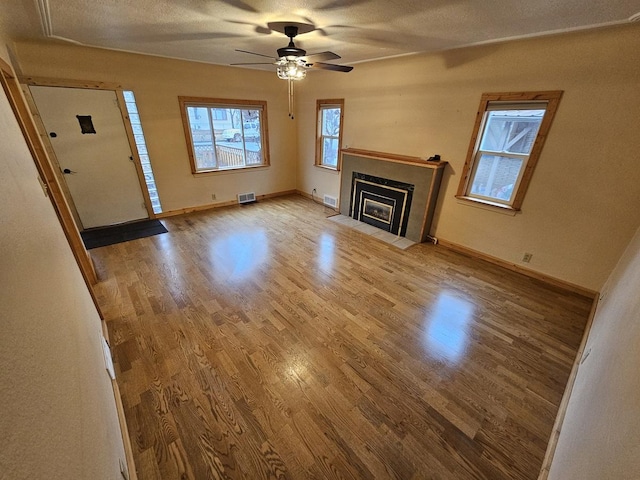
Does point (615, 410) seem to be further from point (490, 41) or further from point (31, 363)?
point (490, 41)

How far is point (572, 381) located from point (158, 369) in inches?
118

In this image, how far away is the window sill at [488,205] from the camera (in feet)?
10.5

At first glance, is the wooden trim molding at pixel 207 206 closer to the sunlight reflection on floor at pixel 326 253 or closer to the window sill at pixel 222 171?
the window sill at pixel 222 171

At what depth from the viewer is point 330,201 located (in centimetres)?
538

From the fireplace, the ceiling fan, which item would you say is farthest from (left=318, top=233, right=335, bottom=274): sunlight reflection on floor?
the ceiling fan

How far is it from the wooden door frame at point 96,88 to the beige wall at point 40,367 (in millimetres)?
2920

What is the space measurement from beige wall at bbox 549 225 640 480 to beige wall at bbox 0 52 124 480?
1.45m

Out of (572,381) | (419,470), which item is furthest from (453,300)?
(419,470)

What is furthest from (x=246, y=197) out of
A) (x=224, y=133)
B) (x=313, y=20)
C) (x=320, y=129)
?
(x=313, y=20)

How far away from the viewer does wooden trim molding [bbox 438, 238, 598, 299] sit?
9.57 ft

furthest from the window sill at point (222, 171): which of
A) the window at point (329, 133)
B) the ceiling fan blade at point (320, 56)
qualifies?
the ceiling fan blade at point (320, 56)

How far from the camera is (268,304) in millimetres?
2619

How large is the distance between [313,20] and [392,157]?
218cm

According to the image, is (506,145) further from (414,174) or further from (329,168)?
(329,168)
